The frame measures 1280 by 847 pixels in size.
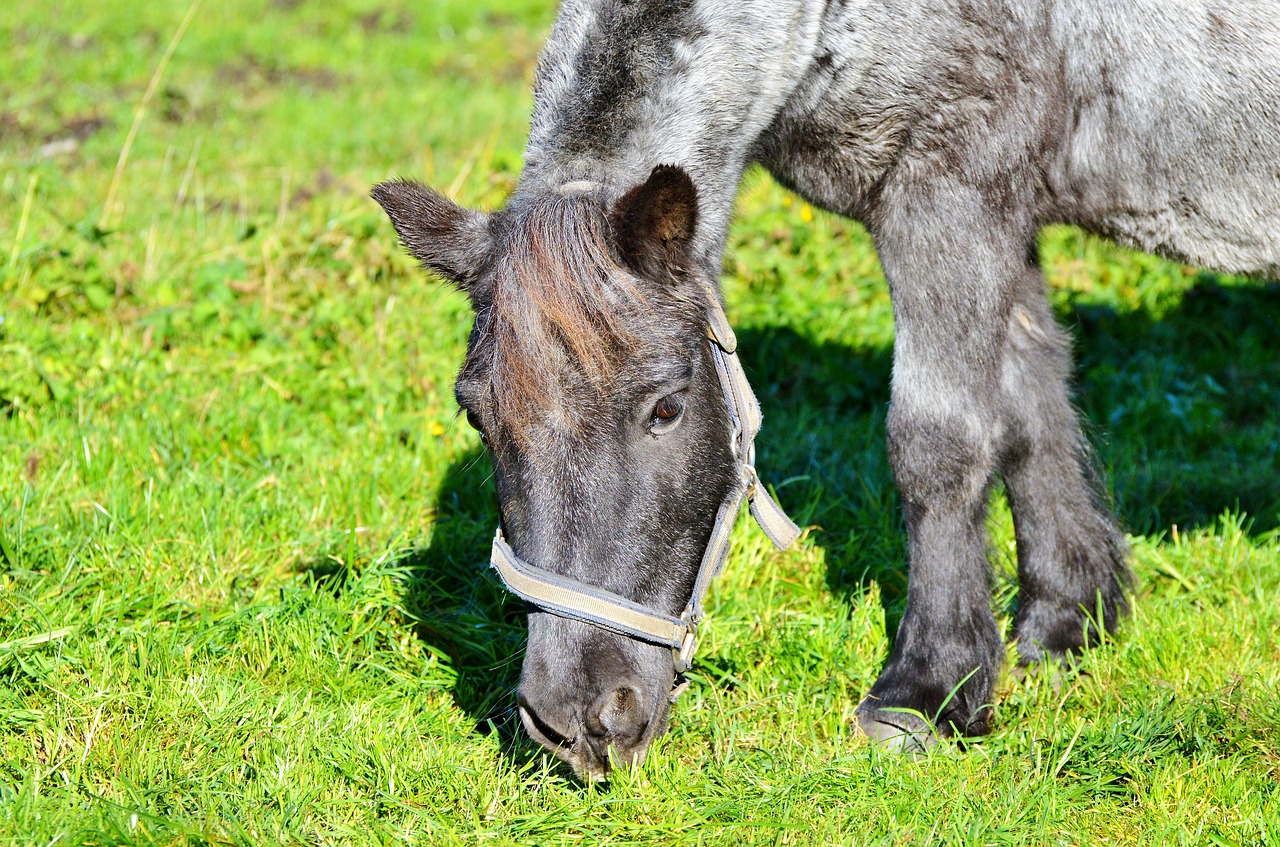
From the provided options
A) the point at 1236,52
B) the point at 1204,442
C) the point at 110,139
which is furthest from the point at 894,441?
the point at 110,139

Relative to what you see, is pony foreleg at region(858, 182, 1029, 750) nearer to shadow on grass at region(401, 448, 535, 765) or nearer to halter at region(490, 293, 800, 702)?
halter at region(490, 293, 800, 702)

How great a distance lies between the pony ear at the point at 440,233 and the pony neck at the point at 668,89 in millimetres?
211

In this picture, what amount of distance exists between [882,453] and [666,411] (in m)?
2.09

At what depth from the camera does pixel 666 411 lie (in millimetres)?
2660

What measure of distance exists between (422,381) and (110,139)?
3.98 metres

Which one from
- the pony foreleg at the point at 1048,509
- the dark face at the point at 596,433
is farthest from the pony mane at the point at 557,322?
the pony foreleg at the point at 1048,509

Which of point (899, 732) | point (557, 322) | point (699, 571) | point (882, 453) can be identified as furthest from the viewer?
point (882, 453)

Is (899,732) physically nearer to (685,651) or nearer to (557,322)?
(685,651)

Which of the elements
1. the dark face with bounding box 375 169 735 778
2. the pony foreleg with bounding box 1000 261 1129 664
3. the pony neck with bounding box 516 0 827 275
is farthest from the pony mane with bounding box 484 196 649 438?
the pony foreleg with bounding box 1000 261 1129 664

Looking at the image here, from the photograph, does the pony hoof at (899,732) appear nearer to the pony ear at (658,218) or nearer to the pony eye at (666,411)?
the pony eye at (666,411)

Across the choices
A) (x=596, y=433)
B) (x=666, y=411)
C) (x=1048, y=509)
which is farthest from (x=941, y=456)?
(x=596, y=433)

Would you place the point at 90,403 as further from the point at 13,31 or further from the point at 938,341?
the point at 13,31

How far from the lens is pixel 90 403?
453 cm

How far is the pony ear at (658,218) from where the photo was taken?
2.51 m
